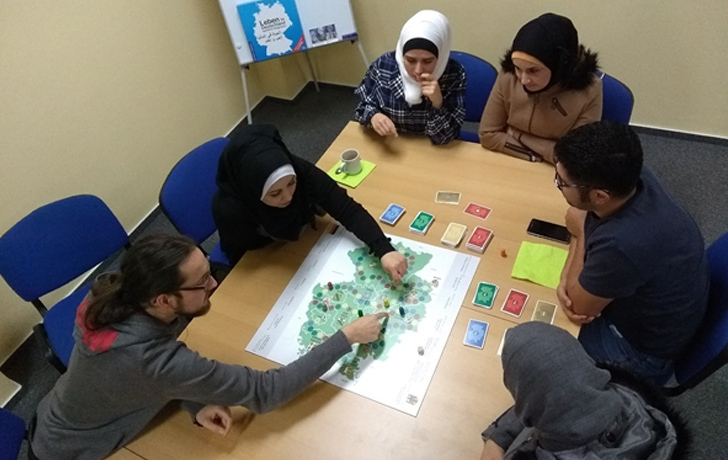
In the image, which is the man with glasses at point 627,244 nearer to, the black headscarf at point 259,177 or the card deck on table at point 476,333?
the card deck on table at point 476,333

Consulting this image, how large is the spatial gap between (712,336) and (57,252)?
8.09 feet

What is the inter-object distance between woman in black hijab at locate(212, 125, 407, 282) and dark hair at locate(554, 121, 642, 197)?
62cm

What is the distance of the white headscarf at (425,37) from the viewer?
209 centimetres

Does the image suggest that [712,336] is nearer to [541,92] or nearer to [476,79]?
[541,92]

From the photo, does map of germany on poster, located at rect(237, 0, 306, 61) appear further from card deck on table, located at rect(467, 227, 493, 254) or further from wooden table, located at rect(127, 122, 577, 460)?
card deck on table, located at rect(467, 227, 493, 254)

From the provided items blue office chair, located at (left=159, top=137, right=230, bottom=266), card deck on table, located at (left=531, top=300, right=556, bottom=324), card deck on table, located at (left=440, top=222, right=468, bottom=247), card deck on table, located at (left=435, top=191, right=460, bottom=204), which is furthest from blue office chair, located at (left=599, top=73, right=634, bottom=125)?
blue office chair, located at (left=159, top=137, right=230, bottom=266)

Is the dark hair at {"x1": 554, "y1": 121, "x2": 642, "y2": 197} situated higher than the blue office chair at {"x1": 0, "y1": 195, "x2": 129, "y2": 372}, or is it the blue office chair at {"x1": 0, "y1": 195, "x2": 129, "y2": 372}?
the dark hair at {"x1": 554, "y1": 121, "x2": 642, "y2": 197}

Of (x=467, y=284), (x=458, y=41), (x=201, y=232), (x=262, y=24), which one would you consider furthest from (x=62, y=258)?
(x=458, y=41)

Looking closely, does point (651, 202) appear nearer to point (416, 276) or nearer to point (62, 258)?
point (416, 276)

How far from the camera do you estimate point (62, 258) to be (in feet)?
7.19

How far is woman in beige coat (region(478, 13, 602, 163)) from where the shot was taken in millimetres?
1888

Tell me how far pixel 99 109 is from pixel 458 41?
7.49ft

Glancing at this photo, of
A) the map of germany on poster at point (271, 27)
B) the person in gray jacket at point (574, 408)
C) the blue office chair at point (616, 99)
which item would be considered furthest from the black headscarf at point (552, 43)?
the map of germany on poster at point (271, 27)

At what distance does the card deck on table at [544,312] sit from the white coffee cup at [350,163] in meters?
0.92
